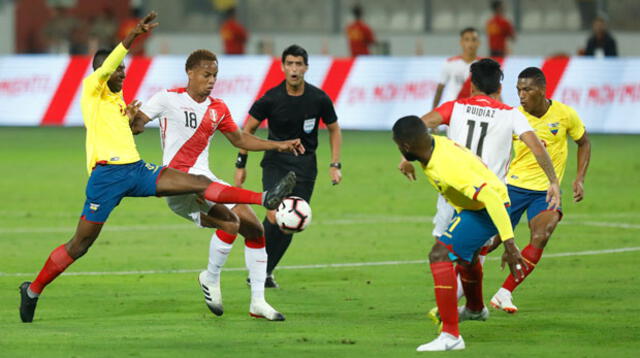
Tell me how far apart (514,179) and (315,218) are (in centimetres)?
558

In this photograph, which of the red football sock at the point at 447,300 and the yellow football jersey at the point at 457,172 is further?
the red football sock at the point at 447,300

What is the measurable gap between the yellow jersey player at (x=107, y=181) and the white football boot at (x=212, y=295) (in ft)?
2.62

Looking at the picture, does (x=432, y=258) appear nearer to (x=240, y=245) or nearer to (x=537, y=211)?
(x=537, y=211)

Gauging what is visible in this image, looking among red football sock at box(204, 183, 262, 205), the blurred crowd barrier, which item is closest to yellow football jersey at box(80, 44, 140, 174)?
red football sock at box(204, 183, 262, 205)

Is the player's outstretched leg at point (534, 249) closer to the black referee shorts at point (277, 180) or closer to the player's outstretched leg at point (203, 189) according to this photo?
the player's outstretched leg at point (203, 189)

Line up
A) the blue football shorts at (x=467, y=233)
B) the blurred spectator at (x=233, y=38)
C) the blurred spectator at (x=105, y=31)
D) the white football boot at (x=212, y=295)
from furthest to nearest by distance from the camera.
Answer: the blurred spectator at (x=105, y=31) → the blurred spectator at (x=233, y=38) → the white football boot at (x=212, y=295) → the blue football shorts at (x=467, y=233)

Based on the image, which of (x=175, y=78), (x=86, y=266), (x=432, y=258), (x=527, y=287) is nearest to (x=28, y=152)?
(x=175, y=78)

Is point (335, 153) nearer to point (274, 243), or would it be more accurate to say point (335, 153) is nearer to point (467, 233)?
point (274, 243)

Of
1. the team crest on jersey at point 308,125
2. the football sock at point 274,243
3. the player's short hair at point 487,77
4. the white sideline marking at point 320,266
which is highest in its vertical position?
the player's short hair at point 487,77

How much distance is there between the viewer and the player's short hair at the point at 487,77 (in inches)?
400

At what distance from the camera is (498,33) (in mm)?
30531

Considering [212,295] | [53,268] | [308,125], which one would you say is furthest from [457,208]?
[308,125]

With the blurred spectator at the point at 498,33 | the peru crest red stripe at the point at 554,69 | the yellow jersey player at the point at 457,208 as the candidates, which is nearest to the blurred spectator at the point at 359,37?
the blurred spectator at the point at 498,33

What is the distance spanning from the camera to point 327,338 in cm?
916
